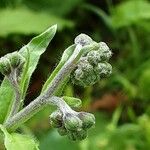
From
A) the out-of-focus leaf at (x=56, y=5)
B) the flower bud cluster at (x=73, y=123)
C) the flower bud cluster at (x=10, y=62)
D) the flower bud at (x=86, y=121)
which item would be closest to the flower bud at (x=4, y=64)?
the flower bud cluster at (x=10, y=62)

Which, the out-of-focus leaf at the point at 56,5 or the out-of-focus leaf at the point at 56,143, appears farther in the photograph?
the out-of-focus leaf at the point at 56,5

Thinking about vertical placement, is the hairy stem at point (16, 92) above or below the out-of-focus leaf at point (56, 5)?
above

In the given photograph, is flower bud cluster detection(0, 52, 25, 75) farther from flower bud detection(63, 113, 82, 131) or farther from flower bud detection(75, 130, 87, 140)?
flower bud detection(75, 130, 87, 140)

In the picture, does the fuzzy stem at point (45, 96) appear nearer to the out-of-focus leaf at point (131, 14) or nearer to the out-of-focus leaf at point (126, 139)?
the out-of-focus leaf at point (126, 139)

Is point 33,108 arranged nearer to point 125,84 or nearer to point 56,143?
point 56,143

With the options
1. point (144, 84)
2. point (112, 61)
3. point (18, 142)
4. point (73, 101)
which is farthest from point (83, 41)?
point (112, 61)

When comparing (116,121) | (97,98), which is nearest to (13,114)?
(116,121)
